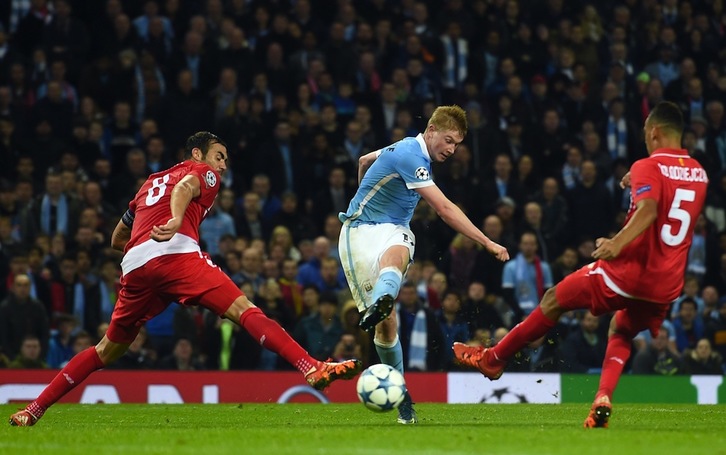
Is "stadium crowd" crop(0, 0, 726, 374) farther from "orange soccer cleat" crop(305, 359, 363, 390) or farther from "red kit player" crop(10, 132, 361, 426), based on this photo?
"orange soccer cleat" crop(305, 359, 363, 390)

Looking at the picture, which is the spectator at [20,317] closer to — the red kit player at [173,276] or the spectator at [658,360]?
the red kit player at [173,276]

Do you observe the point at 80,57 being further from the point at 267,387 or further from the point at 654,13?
the point at 654,13

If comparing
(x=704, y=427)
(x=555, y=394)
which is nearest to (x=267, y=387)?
(x=555, y=394)

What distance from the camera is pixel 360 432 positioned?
29.6 feet

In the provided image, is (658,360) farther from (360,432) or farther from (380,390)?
(360,432)

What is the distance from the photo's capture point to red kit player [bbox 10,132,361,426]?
980 centimetres

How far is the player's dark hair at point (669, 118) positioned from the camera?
30.3 feet

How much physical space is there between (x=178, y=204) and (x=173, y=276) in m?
0.60

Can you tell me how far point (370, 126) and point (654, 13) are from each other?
7130mm

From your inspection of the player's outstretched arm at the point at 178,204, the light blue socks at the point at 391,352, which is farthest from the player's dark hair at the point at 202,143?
the light blue socks at the point at 391,352

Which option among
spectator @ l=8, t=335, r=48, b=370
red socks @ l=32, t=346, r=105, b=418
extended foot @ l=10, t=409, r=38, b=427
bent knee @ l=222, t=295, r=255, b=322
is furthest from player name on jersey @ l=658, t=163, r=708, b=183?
spectator @ l=8, t=335, r=48, b=370

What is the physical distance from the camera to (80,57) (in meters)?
18.9

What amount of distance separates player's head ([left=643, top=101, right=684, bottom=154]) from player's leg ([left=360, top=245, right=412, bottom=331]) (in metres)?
2.10

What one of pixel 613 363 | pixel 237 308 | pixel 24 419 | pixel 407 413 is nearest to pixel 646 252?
pixel 613 363
